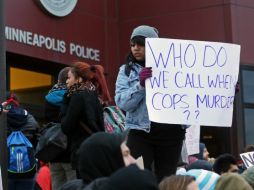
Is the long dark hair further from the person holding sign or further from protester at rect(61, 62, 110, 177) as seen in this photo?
the person holding sign

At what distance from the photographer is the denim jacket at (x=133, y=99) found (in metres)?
5.89

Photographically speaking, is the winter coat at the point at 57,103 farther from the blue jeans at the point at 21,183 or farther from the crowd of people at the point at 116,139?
the blue jeans at the point at 21,183

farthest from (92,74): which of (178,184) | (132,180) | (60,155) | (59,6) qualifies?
(59,6)

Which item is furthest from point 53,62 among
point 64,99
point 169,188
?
point 169,188

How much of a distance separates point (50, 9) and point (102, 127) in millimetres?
9181

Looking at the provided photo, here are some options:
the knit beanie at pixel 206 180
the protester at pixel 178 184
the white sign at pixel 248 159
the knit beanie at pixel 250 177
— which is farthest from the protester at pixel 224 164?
the protester at pixel 178 184

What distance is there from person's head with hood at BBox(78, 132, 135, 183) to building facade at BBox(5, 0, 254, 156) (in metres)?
10.9

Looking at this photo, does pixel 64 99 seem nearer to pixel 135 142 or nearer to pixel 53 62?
pixel 135 142

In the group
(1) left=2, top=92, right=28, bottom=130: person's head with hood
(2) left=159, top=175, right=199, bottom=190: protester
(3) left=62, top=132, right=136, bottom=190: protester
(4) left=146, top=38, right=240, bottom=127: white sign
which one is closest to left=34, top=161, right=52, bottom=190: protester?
(1) left=2, top=92, right=28, bottom=130: person's head with hood

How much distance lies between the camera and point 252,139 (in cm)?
1684

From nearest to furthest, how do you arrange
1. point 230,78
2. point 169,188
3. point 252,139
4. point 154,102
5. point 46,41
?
point 169,188
point 154,102
point 230,78
point 46,41
point 252,139

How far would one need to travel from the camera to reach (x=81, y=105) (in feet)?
21.1

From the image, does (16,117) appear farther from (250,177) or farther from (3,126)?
(250,177)

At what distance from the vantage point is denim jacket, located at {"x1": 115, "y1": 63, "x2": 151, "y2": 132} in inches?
232
